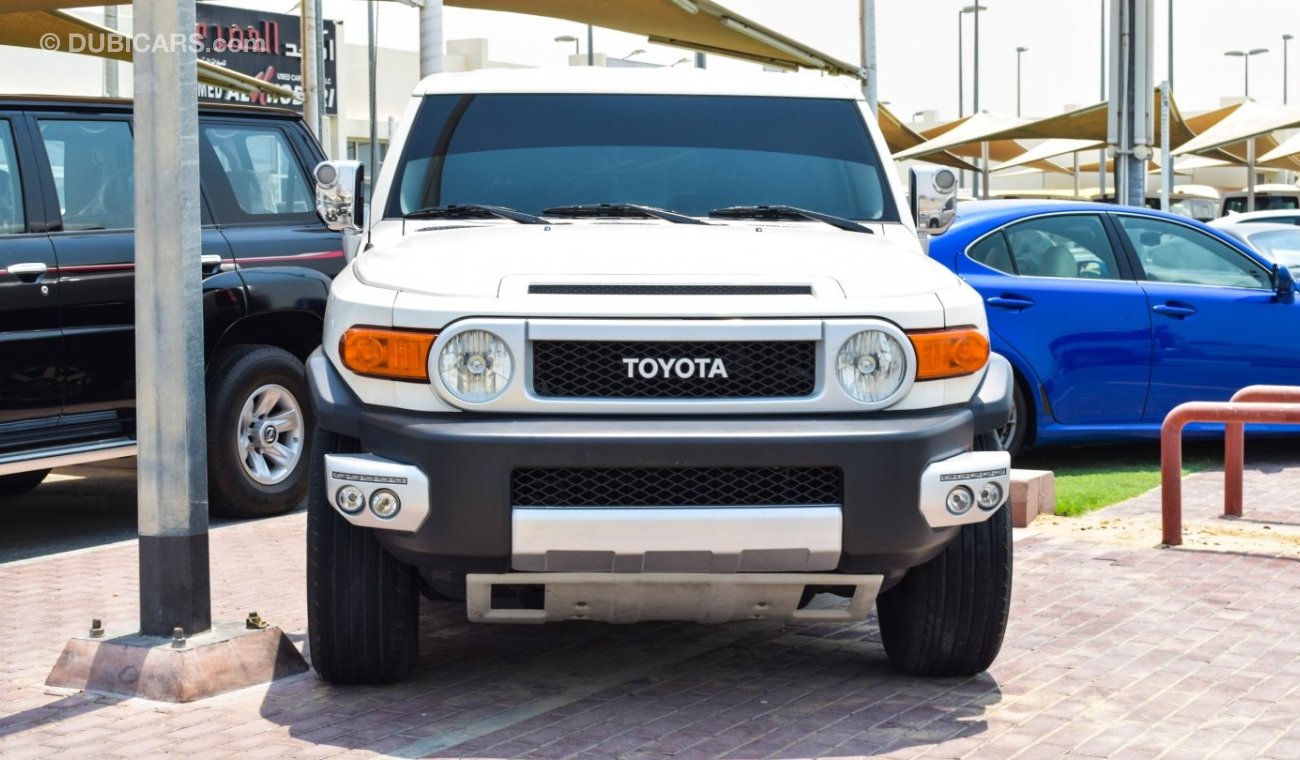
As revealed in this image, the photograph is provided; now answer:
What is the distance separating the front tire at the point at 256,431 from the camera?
27.4ft

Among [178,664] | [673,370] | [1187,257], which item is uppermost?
[1187,257]

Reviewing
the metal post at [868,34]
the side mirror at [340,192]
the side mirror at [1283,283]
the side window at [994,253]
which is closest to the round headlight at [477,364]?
the side mirror at [340,192]

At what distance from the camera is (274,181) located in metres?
8.98

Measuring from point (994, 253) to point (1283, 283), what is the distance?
5.85 feet

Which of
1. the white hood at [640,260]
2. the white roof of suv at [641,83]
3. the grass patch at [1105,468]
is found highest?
the white roof of suv at [641,83]

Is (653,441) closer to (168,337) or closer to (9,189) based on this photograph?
(168,337)

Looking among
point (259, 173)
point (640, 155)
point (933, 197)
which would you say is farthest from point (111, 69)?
point (933, 197)

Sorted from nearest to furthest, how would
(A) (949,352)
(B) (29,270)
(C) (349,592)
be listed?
1. (A) (949,352)
2. (C) (349,592)
3. (B) (29,270)

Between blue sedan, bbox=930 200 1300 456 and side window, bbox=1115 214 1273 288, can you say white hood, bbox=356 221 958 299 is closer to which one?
blue sedan, bbox=930 200 1300 456

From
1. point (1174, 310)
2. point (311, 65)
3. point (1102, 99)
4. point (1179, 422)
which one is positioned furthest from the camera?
point (1102, 99)

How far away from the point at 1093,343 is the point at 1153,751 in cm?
540

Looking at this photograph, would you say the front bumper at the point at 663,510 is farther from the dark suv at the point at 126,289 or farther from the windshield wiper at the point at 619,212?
the dark suv at the point at 126,289

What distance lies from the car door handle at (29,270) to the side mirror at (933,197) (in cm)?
381

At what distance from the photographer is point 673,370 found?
181 inches
